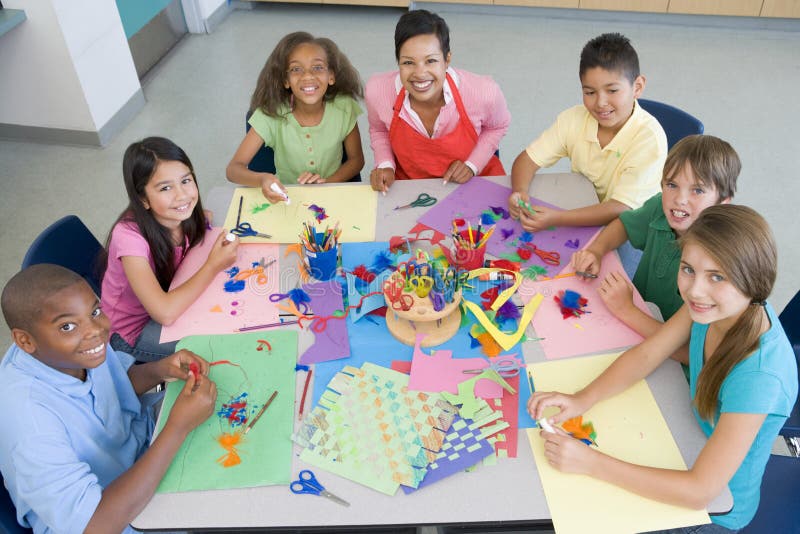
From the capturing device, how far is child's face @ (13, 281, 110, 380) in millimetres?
→ 1272

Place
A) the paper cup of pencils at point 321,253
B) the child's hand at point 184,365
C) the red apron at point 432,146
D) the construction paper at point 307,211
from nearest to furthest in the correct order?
the child's hand at point 184,365 < the paper cup of pencils at point 321,253 < the construction paper at point 307,211 < the red apron at point 432,146

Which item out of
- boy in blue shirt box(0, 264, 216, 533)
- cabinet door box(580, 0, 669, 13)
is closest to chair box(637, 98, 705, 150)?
boy in blue shirt box(0, 264, 216, 533)

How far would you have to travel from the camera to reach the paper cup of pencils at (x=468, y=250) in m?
1.67

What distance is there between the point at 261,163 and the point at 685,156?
1.49 metres

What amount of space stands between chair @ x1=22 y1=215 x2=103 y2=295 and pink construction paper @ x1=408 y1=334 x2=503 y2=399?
40.6 inches

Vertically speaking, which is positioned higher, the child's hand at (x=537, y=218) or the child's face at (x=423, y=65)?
the child's face at (x=423, y=65)

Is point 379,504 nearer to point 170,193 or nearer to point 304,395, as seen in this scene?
point 304,395

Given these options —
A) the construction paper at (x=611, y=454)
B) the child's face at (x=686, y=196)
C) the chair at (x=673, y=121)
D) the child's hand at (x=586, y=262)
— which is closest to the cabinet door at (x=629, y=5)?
the chair at (x=673, y=121)

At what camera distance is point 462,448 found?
50.8 inches

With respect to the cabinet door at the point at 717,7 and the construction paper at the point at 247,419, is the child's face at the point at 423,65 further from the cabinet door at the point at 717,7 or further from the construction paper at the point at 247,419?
the cabinet door at the point at 717,7

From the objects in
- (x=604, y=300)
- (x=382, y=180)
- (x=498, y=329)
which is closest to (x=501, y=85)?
(x=382, y=180)

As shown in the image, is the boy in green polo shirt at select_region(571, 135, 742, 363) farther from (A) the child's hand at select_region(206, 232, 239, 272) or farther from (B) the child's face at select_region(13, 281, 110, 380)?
(B) the child's face at select_region(13, 281, 110, 380)

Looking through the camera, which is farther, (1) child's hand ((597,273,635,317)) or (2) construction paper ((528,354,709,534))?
(1) child's hand ((597,273,635,317))

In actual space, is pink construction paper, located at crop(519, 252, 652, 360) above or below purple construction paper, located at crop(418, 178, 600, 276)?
below
